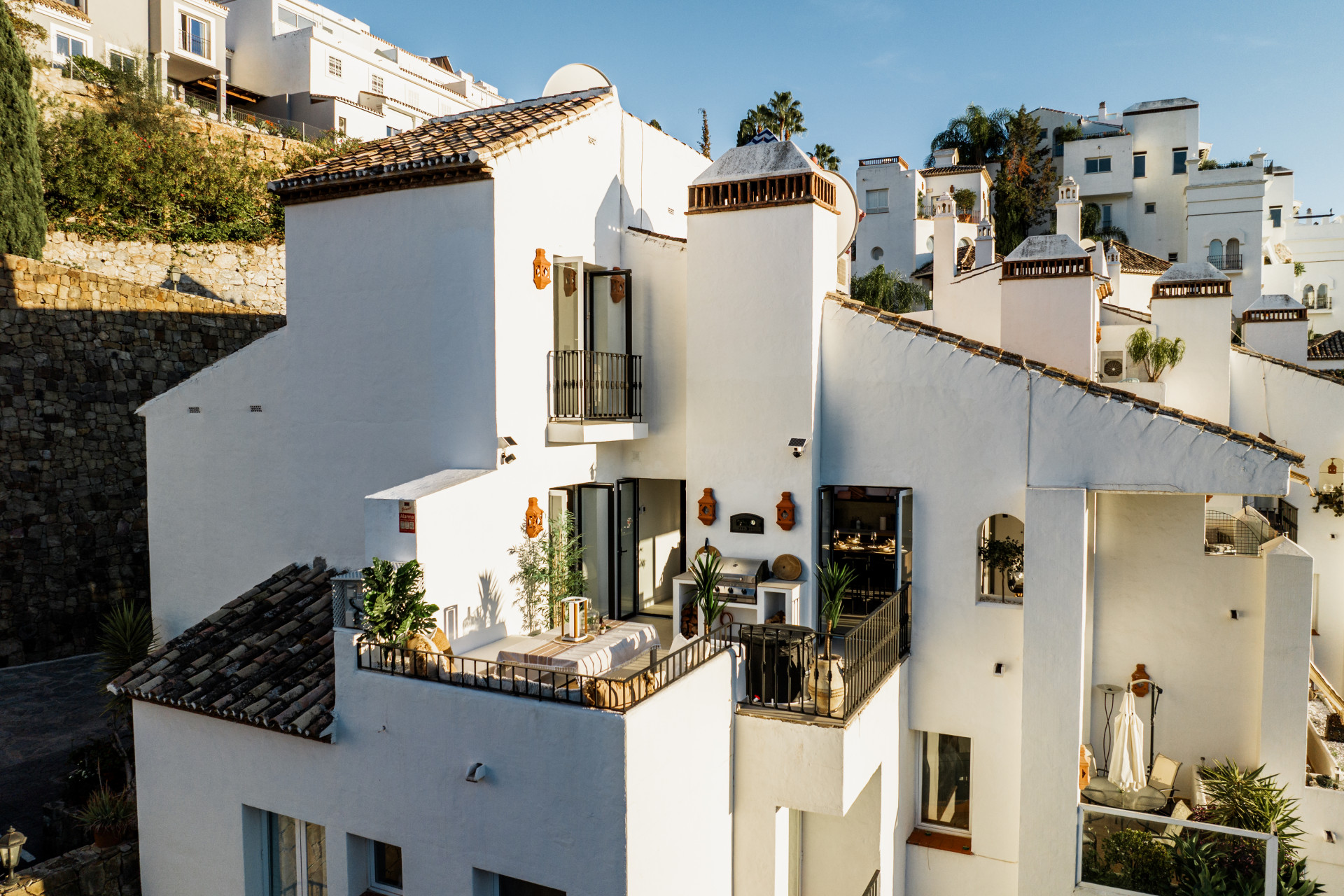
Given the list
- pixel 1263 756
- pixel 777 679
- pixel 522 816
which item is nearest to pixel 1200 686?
pixel 1263 756

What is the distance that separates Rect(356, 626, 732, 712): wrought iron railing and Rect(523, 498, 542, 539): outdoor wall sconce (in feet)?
7.17

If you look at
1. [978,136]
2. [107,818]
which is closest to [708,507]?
[107,818]

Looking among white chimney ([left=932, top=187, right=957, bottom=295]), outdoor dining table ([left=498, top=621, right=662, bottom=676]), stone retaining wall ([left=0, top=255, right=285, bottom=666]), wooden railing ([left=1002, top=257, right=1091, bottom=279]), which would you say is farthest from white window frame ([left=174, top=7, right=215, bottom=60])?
outdoor dining table ([left=498, top=621, right=662, bottom=676])

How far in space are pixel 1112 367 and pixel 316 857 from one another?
1750 cm

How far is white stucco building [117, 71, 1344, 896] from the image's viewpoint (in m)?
8.71

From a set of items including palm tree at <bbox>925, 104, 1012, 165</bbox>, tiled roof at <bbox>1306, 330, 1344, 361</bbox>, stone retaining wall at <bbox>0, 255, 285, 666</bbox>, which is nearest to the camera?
stone retaining wall at <bbox>0, 255, 285, 666</bbox>

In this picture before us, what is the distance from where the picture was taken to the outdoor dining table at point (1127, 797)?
11.2m

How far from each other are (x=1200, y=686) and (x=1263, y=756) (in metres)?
1.09

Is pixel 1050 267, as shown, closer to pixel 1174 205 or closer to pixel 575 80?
pixel 575 80

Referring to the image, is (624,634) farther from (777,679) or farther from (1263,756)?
(1263,756)

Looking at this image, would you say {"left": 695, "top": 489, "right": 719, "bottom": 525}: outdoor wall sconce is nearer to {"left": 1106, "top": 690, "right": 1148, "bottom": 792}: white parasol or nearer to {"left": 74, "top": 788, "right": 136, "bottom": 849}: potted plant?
{"left": 1106, "top": 690, "right": 1148, "bottom": 792}: white parasol

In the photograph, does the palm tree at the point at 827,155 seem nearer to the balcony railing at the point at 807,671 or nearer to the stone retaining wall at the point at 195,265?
the stone retaining wall at the point at 195,265

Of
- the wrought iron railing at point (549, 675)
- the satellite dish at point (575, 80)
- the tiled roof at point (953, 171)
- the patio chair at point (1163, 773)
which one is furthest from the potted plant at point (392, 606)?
the tiled roof at point (953, 171)

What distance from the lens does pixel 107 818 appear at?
10.6 m
